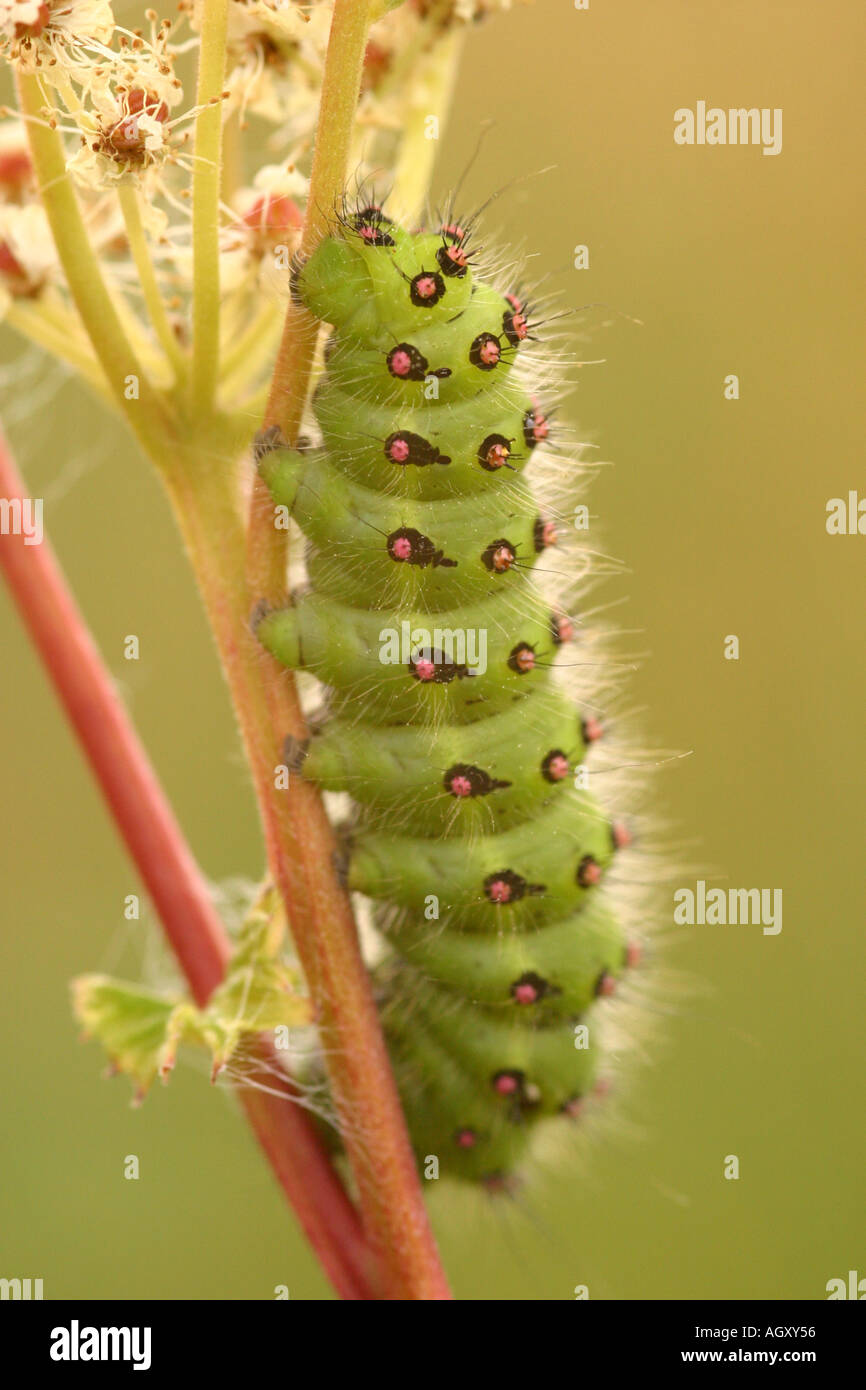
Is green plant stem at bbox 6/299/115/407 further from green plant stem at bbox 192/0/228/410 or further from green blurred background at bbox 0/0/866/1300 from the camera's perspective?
green blurred background at bbox 0/0/866/1300

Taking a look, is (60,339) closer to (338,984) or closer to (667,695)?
(338,984)

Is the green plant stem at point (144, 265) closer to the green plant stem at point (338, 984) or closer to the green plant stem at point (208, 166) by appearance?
the green plant stem at point (208, 166)

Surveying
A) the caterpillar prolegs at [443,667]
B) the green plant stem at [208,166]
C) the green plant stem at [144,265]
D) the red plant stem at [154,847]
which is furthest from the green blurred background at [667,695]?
the green plant stem at [208,166]

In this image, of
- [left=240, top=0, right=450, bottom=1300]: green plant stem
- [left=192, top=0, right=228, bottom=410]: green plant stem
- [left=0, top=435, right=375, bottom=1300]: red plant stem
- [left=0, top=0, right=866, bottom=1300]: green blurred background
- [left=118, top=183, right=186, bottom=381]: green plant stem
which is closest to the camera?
[left=192, top=0, right=228, bottom=410]: green plant stem

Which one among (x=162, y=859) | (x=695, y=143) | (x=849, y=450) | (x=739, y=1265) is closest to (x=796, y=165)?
(x=695, y=143)

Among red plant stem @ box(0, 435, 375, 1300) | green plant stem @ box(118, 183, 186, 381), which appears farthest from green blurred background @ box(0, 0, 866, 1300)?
green plant stem @ box(118, 183, 186, 381)

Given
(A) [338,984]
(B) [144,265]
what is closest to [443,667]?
(A) [338,984]

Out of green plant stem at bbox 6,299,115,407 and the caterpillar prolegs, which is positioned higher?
green plant stem at bbox 6,299,115,407
